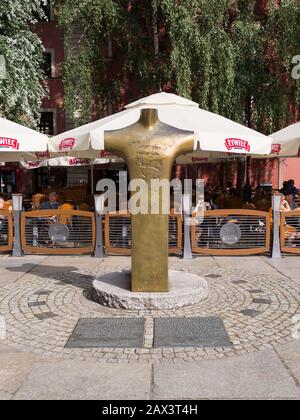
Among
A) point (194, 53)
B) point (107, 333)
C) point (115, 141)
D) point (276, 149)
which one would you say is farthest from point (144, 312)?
point (194, 53)

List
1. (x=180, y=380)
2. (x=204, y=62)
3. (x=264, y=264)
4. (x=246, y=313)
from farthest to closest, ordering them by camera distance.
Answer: (x=204, y=62) → (x=264, y=264) → (x=246, y=313) → (x=180, y=380)

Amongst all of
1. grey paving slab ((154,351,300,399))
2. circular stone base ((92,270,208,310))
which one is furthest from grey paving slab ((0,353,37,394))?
circular stone base ((92,270,208,310))

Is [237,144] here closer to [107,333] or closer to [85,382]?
[107,333]

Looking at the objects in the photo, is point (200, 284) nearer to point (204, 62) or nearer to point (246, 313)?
point (246, 313)

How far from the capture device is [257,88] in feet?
55.2

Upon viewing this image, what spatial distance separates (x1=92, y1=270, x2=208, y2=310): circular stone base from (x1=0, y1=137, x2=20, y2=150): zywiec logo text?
3.44 meters

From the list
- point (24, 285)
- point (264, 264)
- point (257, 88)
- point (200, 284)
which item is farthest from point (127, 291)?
point (257, 88)

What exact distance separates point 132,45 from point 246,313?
13.8 meters

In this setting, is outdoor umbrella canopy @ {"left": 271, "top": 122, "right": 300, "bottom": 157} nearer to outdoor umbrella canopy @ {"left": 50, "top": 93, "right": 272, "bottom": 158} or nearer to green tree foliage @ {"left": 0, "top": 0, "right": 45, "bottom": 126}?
outdoor umbrella canopy @ {"left": 50, "top": 93, "right": 272, "bottom": 158}

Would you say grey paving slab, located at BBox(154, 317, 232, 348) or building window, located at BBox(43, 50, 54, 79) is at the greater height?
building window, located at BBox(43, 50, 54, 79)

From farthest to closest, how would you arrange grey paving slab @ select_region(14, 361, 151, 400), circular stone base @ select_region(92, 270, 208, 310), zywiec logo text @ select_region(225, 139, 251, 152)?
zywiec logo text @ select_region(225, 139, 251, 152), circular stone base @ select_region(92, 270, 208, 310), grey paving slab @ select_region(14, 361, 151, 400)

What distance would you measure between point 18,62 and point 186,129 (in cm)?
1033

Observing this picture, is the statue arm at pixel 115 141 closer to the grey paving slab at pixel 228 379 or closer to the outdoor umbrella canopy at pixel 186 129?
the outdoor umbrella canopy at pixel 186 129

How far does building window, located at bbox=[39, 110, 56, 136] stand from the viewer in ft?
76.7
